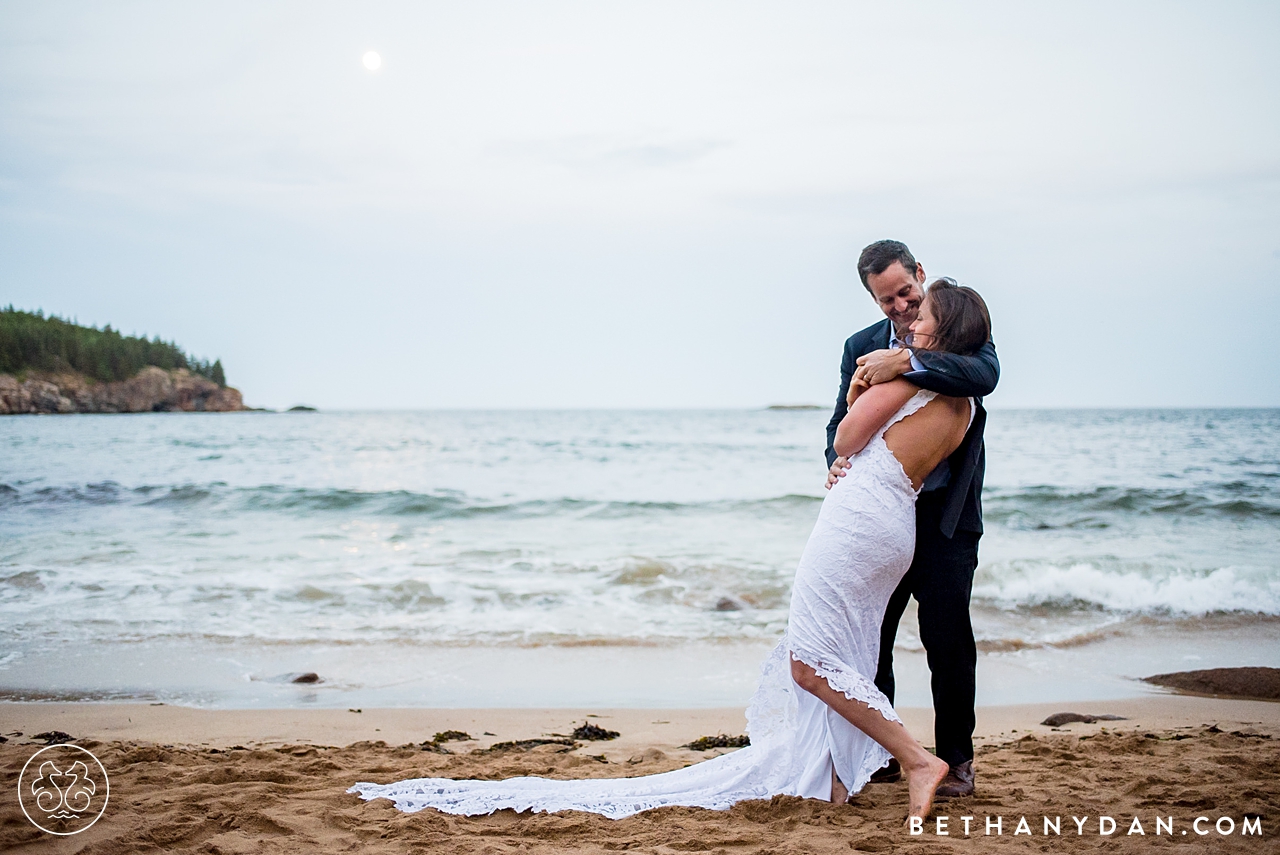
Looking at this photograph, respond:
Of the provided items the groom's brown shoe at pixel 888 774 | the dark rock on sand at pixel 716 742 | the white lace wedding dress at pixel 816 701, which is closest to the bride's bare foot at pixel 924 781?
the white lace wedding dress at pixel 816 701

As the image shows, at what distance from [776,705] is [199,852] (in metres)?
2.09

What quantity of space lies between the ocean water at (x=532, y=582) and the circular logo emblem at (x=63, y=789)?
141 cm

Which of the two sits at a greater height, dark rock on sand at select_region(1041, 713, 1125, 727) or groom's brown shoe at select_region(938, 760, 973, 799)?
groom's brown shoe at select_region(938, 760, 973, 799)

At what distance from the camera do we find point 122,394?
2653 inches

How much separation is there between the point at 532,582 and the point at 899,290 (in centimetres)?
628

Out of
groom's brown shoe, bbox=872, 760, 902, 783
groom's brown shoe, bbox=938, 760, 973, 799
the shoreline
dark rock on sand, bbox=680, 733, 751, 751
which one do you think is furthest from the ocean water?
groom's brown shoe, bbox=938, 760, 973, 799

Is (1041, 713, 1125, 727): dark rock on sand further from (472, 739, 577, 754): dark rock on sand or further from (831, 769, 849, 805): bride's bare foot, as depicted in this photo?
(472, 739, 577, 754): dark rock on sand

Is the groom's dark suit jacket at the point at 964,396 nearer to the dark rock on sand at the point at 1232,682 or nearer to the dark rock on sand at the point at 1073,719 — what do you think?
the dark rock on sand at the point at 1073,719

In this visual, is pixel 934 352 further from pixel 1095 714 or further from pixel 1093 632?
pixel 1093 632

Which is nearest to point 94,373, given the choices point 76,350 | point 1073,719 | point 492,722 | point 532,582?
point 76,350

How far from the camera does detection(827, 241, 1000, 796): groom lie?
10.00 feet

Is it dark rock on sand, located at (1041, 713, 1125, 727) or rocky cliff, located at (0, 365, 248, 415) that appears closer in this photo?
dark rock on sand, located at (1041, 713, 1125, 727)

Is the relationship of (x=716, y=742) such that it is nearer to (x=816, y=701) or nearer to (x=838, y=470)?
(x=816, y=701)

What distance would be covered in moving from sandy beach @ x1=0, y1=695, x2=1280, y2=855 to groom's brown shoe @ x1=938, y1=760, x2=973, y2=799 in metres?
0.06
